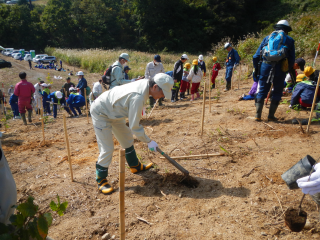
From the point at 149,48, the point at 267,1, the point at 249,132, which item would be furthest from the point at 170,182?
the point at 267,1

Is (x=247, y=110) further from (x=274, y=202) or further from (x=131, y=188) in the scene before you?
(x=131, y=188)

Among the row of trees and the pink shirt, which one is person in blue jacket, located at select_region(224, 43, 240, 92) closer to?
the pink shirt

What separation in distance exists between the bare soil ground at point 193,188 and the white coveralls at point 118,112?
0.72 m

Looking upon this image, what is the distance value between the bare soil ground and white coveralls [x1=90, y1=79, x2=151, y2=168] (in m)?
0.72

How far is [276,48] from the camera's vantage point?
440 centimetres

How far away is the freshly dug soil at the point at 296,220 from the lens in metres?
2.21

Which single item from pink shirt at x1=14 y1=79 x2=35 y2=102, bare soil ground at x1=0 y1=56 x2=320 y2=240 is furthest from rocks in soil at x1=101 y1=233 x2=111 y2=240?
pink shirt at x1=14 y1=79 x2=35 y2=102

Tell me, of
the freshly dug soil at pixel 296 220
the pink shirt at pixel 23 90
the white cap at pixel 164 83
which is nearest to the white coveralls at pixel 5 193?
the white cap at pixel 164 83

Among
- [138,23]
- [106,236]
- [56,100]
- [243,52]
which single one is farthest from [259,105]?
[138,23]

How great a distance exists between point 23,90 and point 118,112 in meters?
6.45

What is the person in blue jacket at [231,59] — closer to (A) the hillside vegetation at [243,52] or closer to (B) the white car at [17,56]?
(A) the hillside vegetation at [243,52]

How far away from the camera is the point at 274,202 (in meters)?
2.79

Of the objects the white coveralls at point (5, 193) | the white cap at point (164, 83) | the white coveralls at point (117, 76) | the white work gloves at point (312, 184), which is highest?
the white cap at point (164, 83)

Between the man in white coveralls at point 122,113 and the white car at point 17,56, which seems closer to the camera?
the man in white coveralls at point 122,113
